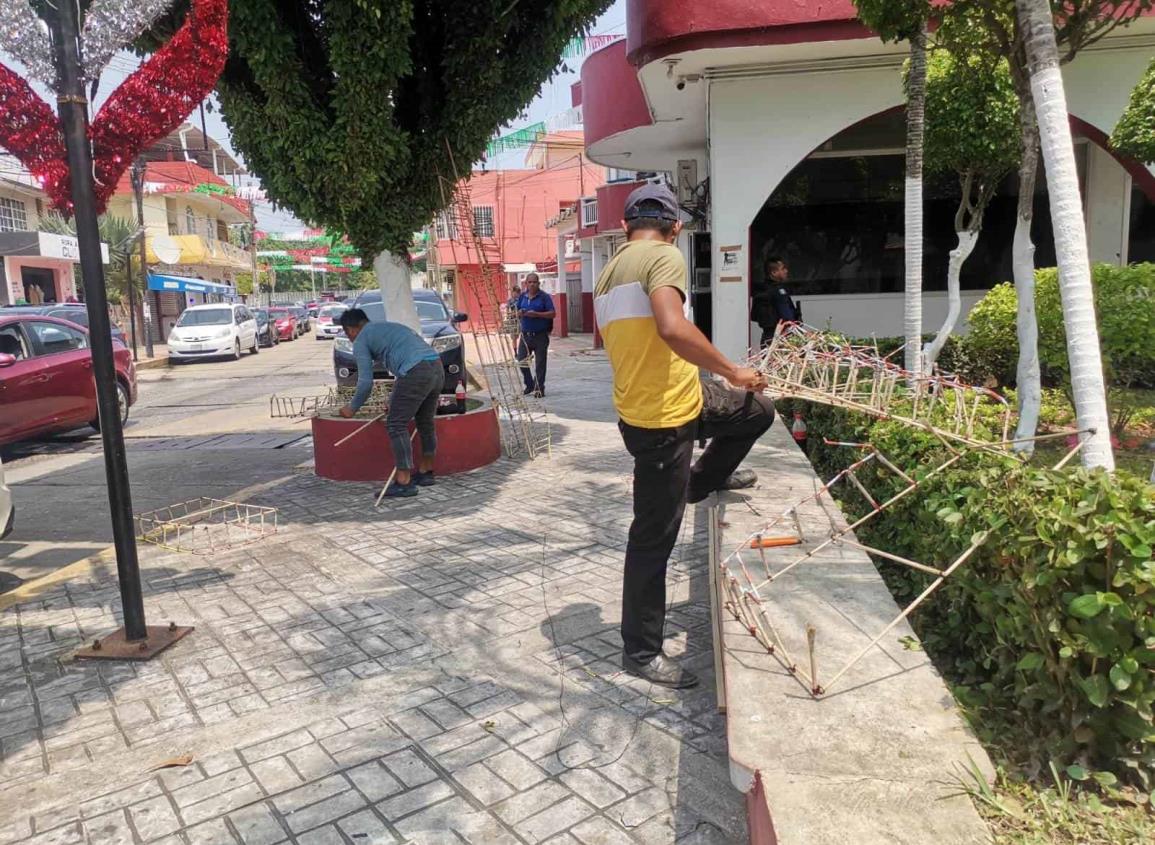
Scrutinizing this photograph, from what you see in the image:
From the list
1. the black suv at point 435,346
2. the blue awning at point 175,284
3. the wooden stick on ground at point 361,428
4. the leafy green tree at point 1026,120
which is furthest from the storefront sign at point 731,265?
the blue awning at point 175,284

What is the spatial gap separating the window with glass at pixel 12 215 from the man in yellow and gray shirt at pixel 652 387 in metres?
30.8

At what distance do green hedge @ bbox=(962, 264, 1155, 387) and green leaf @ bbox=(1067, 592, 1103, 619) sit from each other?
3900 millimetres

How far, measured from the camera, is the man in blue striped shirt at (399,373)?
6.28 m

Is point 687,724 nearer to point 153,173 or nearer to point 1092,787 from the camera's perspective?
point 1092,787

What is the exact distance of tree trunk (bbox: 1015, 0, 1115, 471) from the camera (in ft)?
9.23

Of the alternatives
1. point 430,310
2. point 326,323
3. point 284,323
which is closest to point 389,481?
point 430,310

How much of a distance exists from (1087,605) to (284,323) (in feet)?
113

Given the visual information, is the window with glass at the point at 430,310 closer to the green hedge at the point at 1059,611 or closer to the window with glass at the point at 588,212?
the green hedge at the point at 1059,611

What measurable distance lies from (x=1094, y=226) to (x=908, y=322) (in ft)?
23.8

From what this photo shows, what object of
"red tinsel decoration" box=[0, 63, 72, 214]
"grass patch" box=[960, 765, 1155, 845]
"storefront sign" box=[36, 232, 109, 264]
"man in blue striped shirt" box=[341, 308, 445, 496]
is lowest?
"grass patch" box=[960, 765, 1155, 845]

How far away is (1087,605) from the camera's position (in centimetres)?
204

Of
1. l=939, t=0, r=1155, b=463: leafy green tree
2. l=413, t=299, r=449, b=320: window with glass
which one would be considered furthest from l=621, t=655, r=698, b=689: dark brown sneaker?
l=413, t=299, r=449, b=320: window with glass

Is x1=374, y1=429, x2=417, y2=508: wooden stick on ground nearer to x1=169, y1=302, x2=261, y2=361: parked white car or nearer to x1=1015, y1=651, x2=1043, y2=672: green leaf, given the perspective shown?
x1=1015, y1=651, x2=1043, y2=672: green leaf

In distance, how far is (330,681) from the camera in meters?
3.49
